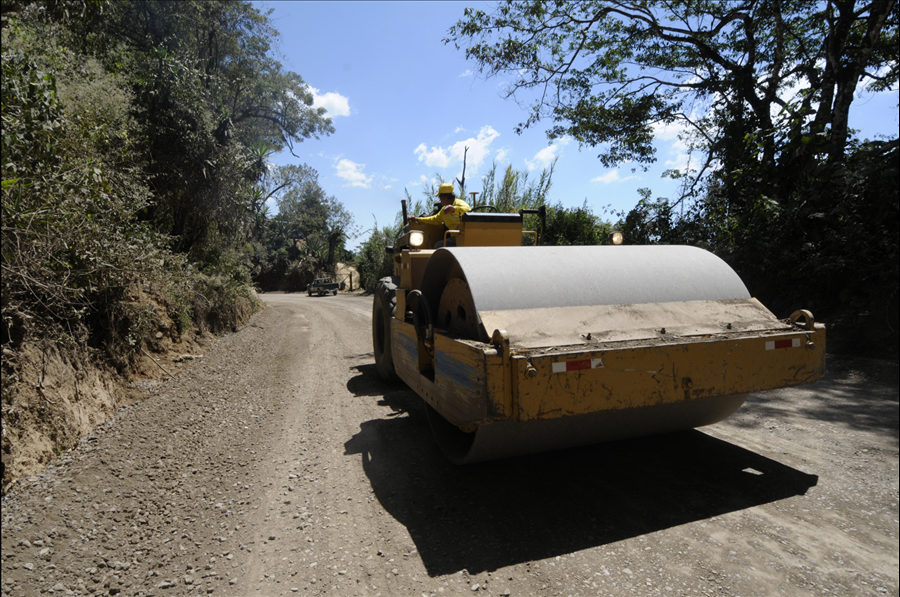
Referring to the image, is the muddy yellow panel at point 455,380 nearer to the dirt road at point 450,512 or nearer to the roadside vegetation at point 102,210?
the dirt road at point 450,512

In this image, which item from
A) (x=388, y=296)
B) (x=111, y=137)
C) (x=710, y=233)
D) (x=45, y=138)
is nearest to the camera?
(x=45, y=138)

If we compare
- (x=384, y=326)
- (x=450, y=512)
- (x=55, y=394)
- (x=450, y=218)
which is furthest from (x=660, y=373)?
(x=55, y=394)

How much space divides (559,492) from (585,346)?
116 cm

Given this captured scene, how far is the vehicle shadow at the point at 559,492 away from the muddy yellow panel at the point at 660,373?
2.36ft

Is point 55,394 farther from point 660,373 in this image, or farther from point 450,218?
point 660,373

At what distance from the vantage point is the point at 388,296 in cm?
604

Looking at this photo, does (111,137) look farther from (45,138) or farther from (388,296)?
(388,296)

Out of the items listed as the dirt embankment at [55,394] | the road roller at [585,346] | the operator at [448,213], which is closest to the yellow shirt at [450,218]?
the operator at [448,213]

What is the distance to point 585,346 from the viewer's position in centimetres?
278

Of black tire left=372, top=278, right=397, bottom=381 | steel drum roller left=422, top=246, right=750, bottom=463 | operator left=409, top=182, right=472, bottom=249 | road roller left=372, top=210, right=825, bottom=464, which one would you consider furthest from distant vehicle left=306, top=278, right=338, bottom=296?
steel drum roller left=422, top=246, right=750, bottom=463

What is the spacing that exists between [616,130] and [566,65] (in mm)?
2246

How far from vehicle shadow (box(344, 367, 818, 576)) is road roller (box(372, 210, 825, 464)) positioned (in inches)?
10.0

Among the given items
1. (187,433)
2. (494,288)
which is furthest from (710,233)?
(187,433)

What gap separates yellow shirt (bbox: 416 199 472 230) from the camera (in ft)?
19.1
